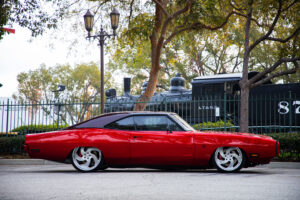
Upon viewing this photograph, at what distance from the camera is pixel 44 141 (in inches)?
324

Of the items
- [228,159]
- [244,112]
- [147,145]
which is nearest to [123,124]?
[147,145]

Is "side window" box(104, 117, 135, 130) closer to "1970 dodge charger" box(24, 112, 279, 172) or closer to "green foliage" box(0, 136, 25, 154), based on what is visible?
"1970 dodge charger" box(24, 112, 279, 172)

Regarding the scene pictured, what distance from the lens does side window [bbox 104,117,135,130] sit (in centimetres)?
830

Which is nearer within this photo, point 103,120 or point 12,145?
point 103,120

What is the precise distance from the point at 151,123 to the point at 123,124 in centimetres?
56

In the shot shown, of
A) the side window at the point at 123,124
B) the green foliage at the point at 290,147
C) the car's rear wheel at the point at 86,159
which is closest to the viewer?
the car's rear wheel at the point at 86,159

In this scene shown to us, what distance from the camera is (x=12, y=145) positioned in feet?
43.1

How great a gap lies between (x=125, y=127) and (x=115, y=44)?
9790 mm

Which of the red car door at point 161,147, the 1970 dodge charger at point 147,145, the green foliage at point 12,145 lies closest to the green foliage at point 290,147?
the 1970 dodge charger at point 147,145

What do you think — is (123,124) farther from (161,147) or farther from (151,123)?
(161,147)

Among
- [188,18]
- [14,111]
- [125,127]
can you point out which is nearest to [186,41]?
[188,18]

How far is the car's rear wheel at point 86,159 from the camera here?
818 cm

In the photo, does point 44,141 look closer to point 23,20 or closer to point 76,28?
point 23,20

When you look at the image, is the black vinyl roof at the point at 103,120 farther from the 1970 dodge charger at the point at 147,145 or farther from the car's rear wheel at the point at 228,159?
the car's rear wheel at the point at 228,159
